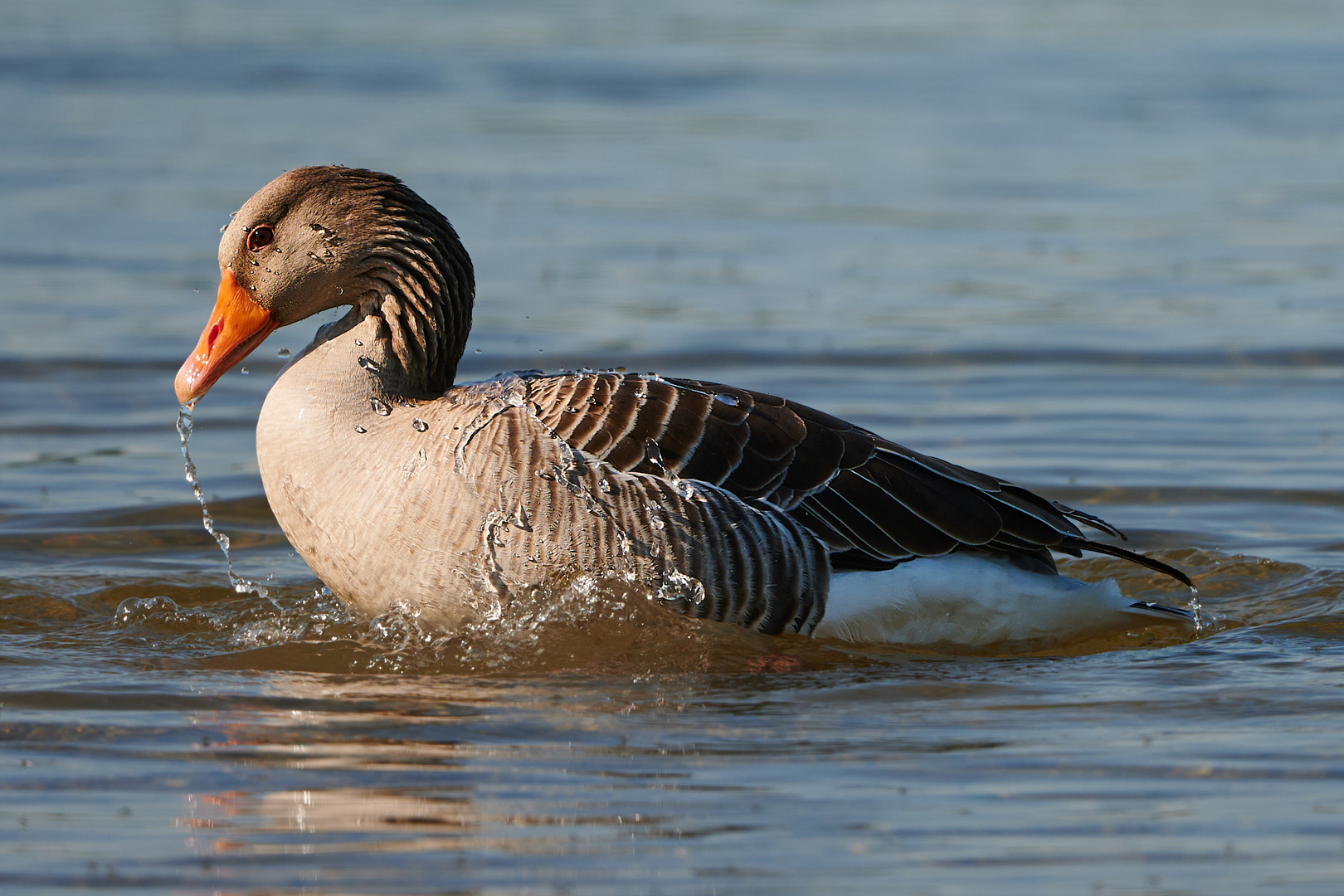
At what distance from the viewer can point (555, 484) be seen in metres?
6.72

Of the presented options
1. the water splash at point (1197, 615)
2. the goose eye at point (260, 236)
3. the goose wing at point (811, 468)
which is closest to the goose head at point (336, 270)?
the goose eye at point (260, 236)

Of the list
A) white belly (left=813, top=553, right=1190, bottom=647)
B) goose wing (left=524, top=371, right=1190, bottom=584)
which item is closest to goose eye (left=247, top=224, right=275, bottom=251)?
goose wing (left=524, top=371, right=1190, bottom=584)

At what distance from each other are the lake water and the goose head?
122 cm

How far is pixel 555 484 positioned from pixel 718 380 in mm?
5505

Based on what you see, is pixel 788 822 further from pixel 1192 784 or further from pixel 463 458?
pixel 463 458

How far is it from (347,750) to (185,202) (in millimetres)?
11506

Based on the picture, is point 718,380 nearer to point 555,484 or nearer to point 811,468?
point 811,468

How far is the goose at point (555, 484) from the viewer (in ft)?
22.1

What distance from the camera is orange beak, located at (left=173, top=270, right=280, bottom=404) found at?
283 inches

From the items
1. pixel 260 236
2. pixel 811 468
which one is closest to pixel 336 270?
pixel 260 236

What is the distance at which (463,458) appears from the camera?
6691 millimetres

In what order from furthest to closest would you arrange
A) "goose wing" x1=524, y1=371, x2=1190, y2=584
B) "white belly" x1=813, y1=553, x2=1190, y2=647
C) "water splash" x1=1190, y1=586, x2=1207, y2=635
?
"water splash" x1=1190, y1=586, x2=1207, y2=635
"white belly" x1=813, y1=553, x2=1190, y2=647
"goose wing" x1=524, y1=371, x2=1190, y2=584

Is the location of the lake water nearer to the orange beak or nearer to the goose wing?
the goose wing

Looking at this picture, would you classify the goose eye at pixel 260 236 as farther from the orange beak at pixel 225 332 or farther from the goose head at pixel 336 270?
the orange beak at pixel 225 332
